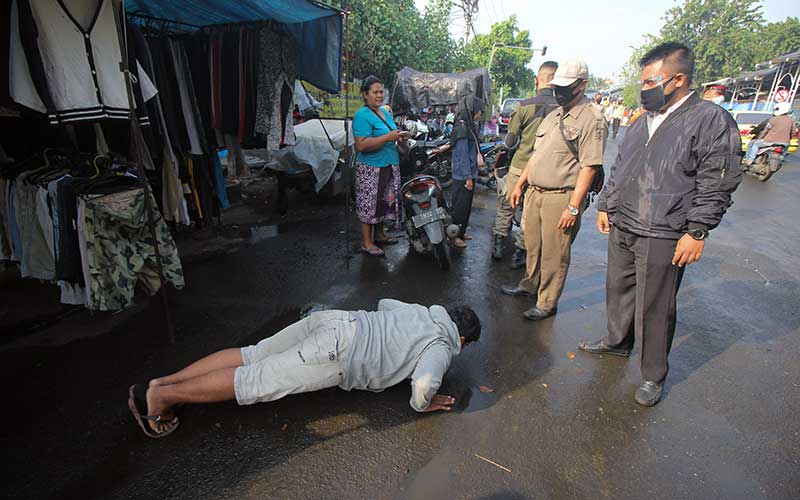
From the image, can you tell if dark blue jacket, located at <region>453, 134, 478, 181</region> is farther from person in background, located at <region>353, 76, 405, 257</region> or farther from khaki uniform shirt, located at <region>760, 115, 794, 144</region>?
khaki uniform shirt, located at <region>760, 115, 794, 144</region>

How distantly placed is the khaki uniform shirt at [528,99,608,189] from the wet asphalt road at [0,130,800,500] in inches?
49.7

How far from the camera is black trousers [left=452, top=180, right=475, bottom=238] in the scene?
5047mm

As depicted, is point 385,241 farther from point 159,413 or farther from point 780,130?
point 780,130

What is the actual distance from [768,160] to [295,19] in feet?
38.0

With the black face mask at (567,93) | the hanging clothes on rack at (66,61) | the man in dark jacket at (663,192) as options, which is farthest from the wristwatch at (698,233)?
the hanging clothes on rack at (66,61)

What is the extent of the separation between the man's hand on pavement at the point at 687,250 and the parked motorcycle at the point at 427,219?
7.87 ft

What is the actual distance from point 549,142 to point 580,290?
1.77 m

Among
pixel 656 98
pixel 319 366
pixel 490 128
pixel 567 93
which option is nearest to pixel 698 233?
pixel 656 98

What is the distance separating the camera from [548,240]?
3318 millimetres

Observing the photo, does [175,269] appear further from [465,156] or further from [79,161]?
[465,156]

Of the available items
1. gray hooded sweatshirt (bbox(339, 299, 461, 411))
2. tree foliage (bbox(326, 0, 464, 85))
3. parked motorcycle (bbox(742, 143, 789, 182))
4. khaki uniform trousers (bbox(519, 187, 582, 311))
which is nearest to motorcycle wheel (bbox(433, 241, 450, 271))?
khaki uniform trousers (bbox(519, 187, 582, 311))

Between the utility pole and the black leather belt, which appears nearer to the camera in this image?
the black leather belt

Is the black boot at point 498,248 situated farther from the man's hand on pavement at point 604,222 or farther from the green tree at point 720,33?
the green tree at point 720,33

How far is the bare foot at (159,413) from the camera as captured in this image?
2.09 metres
